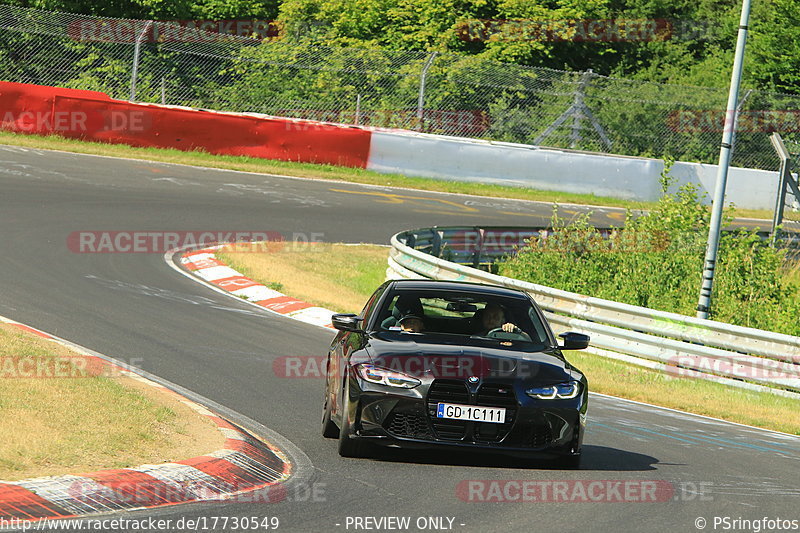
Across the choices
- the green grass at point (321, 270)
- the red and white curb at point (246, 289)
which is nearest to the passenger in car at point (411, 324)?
the red and white curb at point (246, 289)

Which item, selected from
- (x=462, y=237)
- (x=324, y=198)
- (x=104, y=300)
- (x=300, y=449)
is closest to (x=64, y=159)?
(x=324, y=198)

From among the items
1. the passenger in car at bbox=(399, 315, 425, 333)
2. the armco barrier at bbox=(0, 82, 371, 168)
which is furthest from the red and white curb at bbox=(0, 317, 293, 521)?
the armco barrier at bbox=(0, 82, 371, 168)

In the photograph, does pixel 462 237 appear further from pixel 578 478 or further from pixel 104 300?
pixel 578 478

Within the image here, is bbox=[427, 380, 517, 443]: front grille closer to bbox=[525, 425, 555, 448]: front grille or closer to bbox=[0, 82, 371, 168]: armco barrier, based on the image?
bbox=[525, 425, 555, 448]: front grille

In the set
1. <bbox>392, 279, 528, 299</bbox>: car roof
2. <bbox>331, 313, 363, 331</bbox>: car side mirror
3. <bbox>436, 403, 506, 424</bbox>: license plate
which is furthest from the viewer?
<bbox>392, 279, 528, 299</bbox>: car roof

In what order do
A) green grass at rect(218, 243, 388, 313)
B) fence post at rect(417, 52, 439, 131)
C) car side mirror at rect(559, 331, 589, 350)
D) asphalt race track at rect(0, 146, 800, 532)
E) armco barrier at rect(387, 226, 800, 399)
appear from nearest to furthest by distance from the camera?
asphalt race track at rect(0, 146, 800, 532) → car side mirror at rect(559, 331, 589, 350) → armco barrier at rect(387, 226, 800, 399) → green grass at rect(218, 243, 388, 313) → fence post at rect(417, 52, 439, 131)

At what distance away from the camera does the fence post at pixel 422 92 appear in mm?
31094

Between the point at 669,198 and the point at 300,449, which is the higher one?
the point at 669,198

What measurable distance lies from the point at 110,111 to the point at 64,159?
254cm

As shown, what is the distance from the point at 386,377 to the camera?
8.23 metres

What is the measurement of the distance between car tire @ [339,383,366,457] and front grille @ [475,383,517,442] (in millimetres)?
849

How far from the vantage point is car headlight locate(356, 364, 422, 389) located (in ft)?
26.8

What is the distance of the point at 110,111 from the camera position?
28906 millimetres

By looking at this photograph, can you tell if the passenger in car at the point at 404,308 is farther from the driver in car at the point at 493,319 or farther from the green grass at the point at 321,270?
the green grass at the point at 321,270
